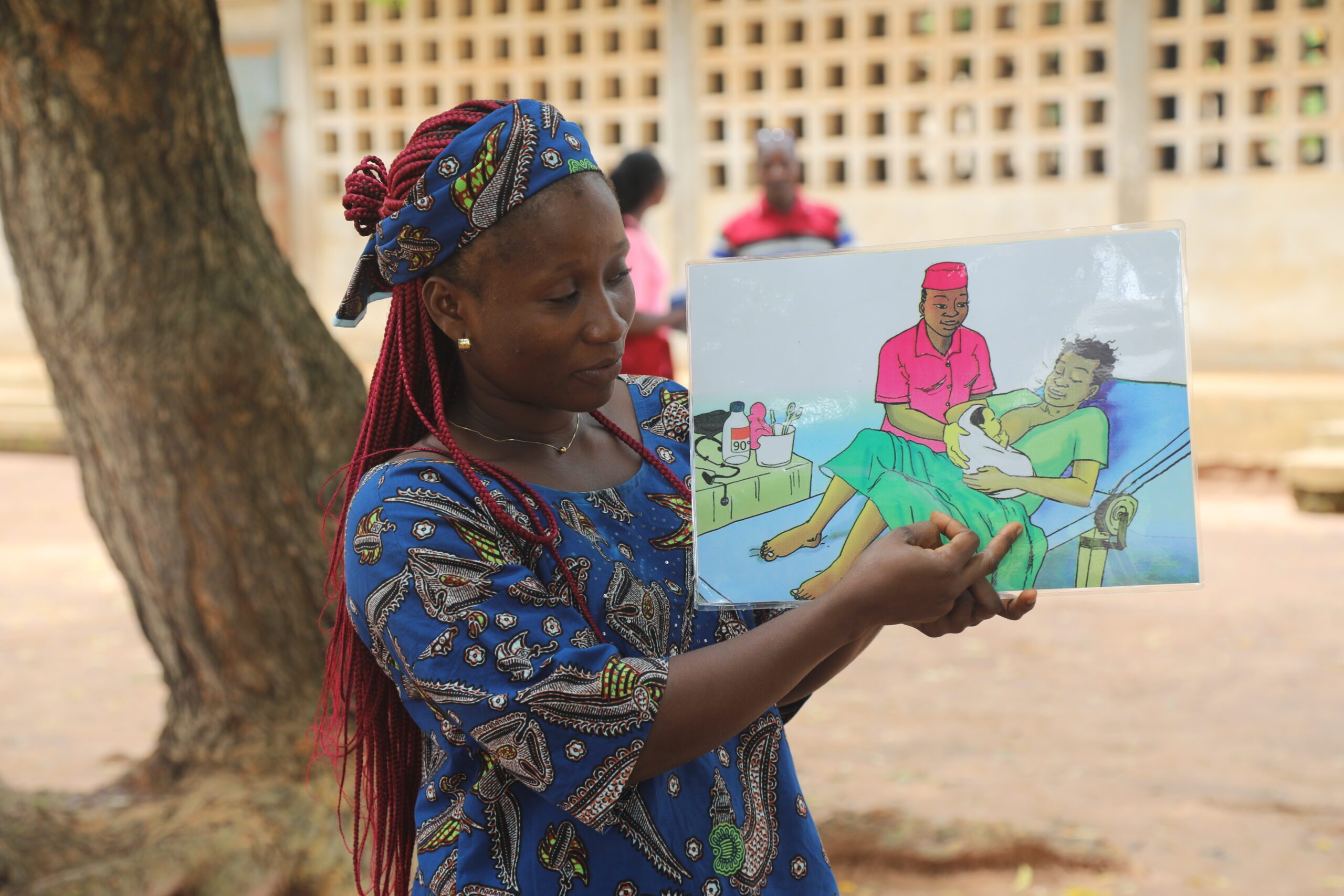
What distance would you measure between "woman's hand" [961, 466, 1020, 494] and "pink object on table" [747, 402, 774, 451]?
0.71 ft

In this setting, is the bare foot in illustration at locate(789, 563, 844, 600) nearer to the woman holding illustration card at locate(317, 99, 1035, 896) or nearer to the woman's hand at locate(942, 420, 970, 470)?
the woman holding illustration card at locate(317, 99, 1035, 896)

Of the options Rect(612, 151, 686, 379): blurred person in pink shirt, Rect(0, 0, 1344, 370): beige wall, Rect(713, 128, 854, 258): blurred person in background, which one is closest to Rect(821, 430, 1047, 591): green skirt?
Rect(612, 151, 686, 379): blurred person in pink shirt

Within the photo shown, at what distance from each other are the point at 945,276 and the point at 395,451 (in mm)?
640

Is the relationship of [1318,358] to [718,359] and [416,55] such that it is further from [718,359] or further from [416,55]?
[718,359]

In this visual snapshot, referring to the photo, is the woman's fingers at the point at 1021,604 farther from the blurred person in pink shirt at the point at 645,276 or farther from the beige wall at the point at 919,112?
the beige wall at the point at 919,112

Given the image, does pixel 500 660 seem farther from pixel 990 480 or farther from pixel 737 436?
pixel 990 480

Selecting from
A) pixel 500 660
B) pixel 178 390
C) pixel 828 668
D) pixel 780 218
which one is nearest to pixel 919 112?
pixel 780 218

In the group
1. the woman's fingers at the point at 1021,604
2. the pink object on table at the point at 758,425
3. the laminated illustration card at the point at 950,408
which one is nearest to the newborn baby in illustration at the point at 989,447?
the laminated illustration card at the point at 950,408

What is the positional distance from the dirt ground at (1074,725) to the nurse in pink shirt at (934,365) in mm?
1496

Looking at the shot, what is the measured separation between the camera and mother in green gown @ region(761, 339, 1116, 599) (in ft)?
4.65

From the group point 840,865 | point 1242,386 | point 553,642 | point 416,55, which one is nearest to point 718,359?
point 553,642

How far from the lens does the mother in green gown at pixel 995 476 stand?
1.42 m

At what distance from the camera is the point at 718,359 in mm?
1477

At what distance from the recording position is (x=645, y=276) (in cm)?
557
